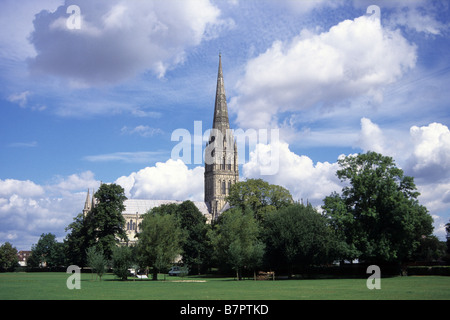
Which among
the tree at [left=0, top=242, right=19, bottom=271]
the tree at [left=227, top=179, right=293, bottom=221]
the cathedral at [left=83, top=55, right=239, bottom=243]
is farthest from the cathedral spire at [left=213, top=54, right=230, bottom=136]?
the tree at [left=0, top=242, right=19, bottom=271]

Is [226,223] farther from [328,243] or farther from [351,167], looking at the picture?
[351,167]

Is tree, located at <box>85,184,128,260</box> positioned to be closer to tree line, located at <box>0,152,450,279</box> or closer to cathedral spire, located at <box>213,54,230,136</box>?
tree line, located at <box>0,152,450,279</box>

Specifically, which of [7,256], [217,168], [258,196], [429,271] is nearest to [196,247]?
[258,196]

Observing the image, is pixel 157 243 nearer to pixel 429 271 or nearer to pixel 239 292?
pixel 239 292

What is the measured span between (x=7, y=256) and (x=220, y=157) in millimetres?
69908

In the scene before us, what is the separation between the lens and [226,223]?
5894 cm

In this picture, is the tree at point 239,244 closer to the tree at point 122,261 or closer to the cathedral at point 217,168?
the tree at point 122,261

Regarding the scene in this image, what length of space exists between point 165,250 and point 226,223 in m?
9.91

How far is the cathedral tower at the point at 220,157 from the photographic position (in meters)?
145

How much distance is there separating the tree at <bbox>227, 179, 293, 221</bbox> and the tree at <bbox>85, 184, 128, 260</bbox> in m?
20.7

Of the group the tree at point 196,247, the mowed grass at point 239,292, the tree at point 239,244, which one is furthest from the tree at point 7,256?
the mowed grass at point 239,292

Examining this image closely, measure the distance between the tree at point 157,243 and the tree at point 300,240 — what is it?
40.6ft

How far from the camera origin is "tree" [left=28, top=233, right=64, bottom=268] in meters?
119
